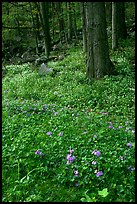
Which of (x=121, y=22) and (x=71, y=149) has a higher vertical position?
(x=121, y=22)

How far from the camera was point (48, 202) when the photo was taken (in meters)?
3.80

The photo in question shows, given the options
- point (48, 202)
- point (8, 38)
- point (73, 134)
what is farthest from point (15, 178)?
point (8, 38)

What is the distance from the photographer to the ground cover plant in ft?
13.0

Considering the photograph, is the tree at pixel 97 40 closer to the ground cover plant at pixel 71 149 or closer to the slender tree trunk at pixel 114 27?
the ground cover plant at pixel 71 149

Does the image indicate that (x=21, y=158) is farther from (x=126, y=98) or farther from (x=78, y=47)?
(x=78, y=47)

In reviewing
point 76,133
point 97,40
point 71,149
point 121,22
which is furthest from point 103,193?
point 121,22

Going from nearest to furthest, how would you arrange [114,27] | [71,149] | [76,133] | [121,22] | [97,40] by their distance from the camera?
[71,149] < [76,133] < [97,40] < [114,27] < [121,22]

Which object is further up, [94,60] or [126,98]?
[94,60]

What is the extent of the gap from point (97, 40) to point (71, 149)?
569cm

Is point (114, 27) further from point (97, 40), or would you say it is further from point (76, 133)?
point (76, 133)

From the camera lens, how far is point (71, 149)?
476 cm

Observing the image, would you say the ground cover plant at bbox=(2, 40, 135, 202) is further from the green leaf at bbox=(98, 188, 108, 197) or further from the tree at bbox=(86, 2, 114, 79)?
the tree at bbox=(86, 2, 114, 79)

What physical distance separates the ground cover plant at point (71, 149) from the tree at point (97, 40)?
1.34 m

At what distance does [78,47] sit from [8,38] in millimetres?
9249
